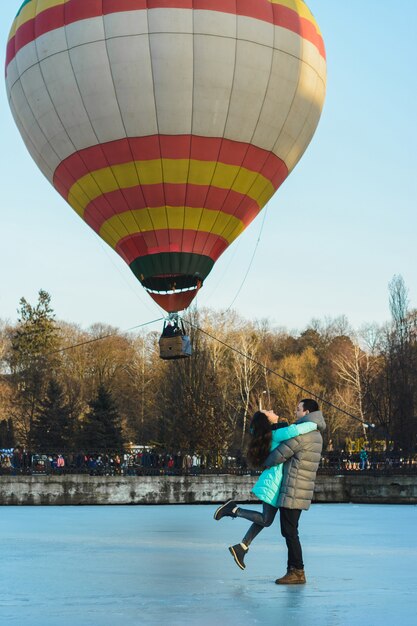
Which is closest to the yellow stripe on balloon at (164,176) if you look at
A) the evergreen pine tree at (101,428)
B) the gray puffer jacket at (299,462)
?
the gray puffer jacket at (299,462)

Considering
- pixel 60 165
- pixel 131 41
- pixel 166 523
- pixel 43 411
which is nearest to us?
pixel 166 523

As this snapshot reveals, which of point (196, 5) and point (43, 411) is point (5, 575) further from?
point (43, 411)

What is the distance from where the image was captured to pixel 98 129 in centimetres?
2400

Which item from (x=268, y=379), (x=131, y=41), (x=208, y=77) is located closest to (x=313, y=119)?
(x=208, y=77)

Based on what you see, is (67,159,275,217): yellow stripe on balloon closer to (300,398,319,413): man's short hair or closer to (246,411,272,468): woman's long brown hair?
(300,398,319,413): man's short hair

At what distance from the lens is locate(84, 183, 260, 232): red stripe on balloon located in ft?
81.5

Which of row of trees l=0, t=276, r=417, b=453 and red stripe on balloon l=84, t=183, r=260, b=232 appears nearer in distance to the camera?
red stripe on balloon l=84, t=183, r=260, b=232

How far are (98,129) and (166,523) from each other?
10.4 meters

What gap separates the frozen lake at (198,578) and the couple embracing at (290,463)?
350 mm

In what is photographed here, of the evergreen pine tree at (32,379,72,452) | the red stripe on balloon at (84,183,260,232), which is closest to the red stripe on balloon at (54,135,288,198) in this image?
the red stripe on balloon at (84,183,260,232)

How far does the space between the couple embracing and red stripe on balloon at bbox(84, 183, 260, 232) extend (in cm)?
1677

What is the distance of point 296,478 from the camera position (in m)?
8.35

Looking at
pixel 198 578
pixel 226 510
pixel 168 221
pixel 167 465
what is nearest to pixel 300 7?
pixel 168 221

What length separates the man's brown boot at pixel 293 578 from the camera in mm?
8164
